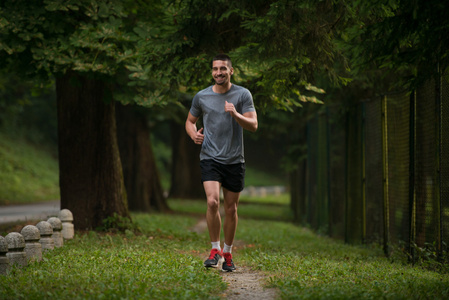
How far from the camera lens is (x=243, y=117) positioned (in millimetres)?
6906

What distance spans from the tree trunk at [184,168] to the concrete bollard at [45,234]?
21090mm

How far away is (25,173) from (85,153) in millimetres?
21006

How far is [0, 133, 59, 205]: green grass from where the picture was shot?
2708 centimetres

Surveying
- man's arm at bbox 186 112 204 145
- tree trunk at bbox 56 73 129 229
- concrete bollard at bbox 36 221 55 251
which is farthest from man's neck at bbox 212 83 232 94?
tree trunk at bbox 56 73 129 229

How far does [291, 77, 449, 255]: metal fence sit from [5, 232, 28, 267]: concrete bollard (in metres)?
5.11

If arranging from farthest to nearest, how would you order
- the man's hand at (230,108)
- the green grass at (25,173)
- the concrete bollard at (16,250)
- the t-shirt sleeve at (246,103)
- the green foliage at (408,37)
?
the green grass at (25,173) < the concrete bollard at (16,250) < the t-shirt sleeve at (246,103) < the man's hand at (230,108) < the green foliage at (408,37)

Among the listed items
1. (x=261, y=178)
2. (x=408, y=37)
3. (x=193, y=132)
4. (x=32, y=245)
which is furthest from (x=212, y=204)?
(x=261, y=178)

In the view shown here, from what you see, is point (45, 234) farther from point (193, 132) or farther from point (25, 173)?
point (25, 173)

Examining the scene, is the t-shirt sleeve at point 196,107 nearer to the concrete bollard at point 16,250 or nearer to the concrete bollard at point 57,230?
the concrete bollard at point 16,250

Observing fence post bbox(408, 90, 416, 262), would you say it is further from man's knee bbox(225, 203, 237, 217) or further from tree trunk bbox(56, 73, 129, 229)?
tree trunk bbox(56, 73, 129, 229)

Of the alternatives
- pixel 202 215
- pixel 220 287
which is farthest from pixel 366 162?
pixel 202 215

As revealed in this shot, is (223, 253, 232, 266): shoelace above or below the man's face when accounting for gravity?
below

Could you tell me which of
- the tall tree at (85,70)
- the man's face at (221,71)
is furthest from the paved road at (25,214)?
the man's face at (221,71)

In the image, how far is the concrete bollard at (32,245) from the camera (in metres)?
7.83
